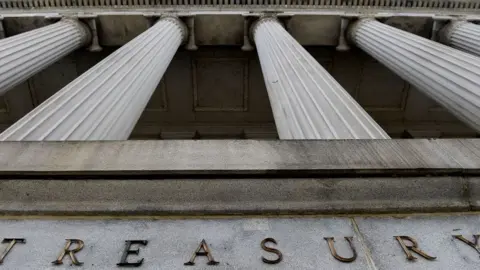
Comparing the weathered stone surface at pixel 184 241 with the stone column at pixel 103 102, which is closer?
the weathered stone surface at pixel 184 241

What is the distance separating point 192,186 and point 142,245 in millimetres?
803

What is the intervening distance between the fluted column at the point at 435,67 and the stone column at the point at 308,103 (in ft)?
7.91

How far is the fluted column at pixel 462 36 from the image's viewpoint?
14.1 m

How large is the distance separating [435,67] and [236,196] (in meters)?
7.89

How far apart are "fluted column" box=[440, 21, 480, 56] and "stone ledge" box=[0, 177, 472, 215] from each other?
1175cm

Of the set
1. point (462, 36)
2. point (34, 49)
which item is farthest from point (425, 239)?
point (462, 36)

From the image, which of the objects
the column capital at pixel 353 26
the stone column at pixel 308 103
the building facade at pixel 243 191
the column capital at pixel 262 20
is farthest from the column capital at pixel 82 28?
the column capital at pixel 353 26

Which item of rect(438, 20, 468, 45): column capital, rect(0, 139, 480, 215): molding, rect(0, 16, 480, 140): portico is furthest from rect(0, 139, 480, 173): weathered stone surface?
rect(438, 20, 468, 45): column capital

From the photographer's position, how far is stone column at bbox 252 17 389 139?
20.2 ft

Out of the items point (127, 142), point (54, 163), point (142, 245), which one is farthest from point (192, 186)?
point (54, 163)

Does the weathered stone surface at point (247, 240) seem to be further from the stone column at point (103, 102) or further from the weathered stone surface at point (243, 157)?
the stone column at point (103, 102)

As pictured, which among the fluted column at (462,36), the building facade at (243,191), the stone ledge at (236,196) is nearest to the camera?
the building facade at (243,191)

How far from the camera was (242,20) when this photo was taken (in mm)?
17031

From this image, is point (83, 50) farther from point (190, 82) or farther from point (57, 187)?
point (57, 187)
